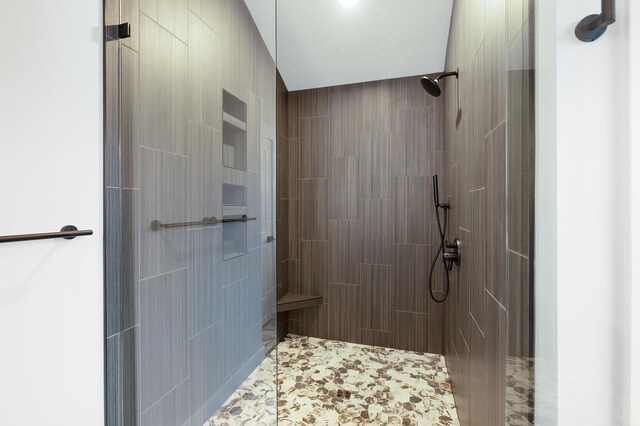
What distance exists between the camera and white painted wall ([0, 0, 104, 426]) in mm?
815

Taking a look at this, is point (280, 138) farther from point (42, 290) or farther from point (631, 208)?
point (631, 208)

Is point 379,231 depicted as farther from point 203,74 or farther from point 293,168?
point 203,74

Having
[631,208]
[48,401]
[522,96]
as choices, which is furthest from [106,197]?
[631,208]

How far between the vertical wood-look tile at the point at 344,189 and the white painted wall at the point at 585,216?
7.13ft

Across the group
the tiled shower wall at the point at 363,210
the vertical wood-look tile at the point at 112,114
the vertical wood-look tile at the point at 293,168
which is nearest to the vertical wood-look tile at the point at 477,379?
the tiled shower wall at the point at 363,210

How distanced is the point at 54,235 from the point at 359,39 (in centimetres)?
218

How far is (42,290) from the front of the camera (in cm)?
90

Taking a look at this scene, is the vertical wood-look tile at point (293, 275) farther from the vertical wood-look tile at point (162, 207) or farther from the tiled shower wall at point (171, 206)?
the vertical wood-look tile at point (162, 207)

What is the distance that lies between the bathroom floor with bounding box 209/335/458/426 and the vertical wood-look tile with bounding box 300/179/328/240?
1.04 m

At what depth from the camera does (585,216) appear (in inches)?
21.0

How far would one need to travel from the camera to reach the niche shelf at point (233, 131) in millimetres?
1175

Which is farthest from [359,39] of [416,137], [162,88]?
[162,88]

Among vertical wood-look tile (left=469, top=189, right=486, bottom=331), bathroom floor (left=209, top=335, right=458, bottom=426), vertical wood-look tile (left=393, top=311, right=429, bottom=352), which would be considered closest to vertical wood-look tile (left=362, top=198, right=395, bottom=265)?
vertical wood-look tile (left=393, top=311, right=429, bottom=352)

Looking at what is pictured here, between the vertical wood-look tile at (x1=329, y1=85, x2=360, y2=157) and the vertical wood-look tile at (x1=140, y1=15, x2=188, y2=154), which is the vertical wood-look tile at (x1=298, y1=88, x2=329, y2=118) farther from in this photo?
the vertical wood-look tile at (x1=140, y1=15, x2=188, y2=154)
